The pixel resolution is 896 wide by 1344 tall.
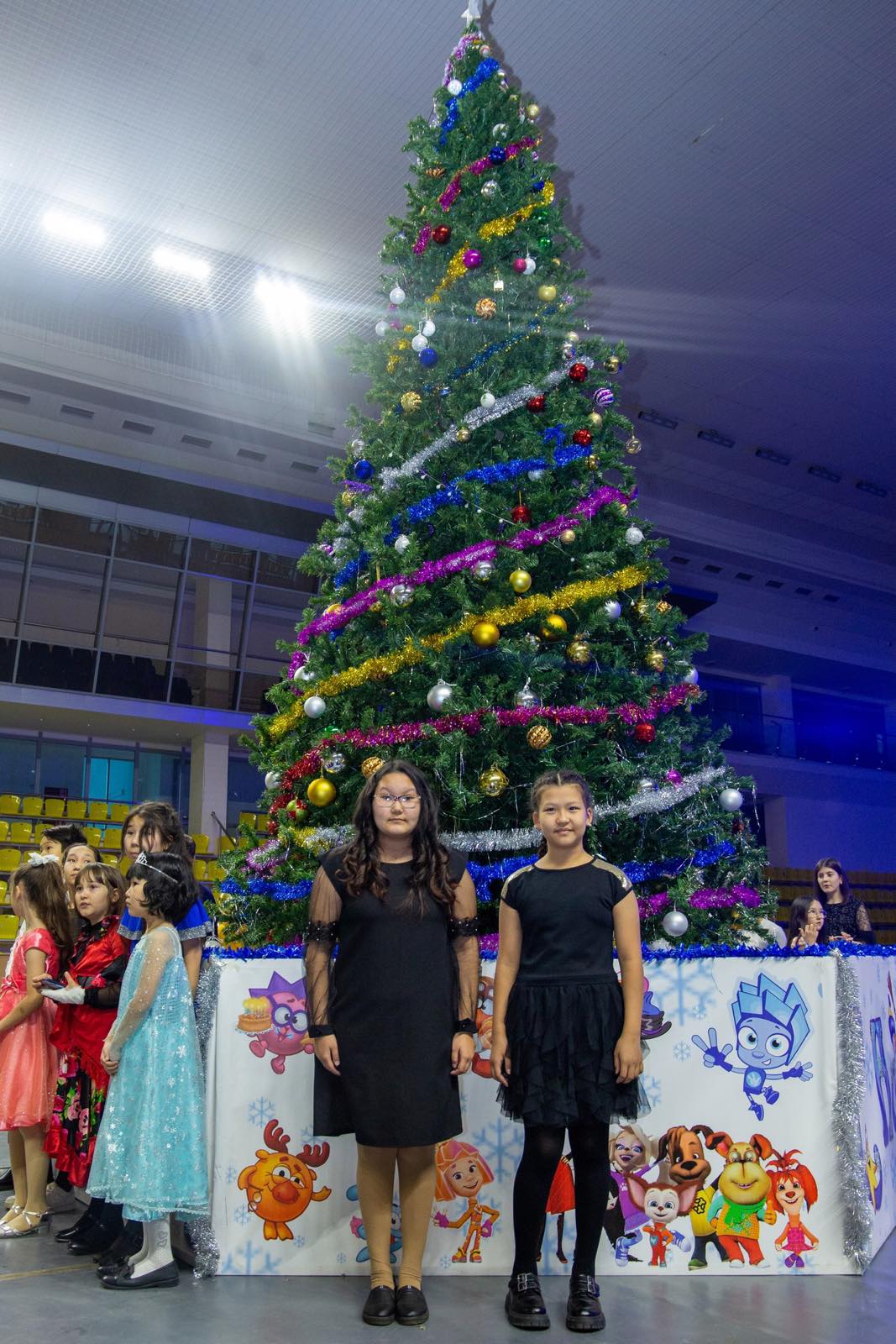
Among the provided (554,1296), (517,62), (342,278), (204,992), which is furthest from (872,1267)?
(342,278)

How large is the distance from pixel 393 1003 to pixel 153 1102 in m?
0.86

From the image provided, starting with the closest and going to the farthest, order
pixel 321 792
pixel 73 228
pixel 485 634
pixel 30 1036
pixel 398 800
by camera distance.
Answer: pixel 398 800, pixel 485 634, pixel 321 792, pixel 30 1036, pixel 73 228

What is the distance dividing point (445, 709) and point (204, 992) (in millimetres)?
1217

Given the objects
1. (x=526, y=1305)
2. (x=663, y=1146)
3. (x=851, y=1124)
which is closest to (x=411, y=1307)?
(x=526, y=1305)

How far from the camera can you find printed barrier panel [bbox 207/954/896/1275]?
3.20 m

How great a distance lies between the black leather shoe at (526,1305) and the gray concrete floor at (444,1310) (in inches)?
1.2

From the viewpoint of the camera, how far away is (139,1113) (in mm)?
3104

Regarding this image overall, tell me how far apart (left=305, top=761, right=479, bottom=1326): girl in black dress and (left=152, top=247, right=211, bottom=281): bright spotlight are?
327 inches

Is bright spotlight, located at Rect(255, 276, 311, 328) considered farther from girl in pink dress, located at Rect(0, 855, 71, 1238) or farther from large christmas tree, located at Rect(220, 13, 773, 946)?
girl in pink dress, located at Rect(0, 855, 71, 1238)

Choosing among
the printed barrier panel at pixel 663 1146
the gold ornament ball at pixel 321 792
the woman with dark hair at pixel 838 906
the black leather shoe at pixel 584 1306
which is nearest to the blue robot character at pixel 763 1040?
the printed barrier panel at pixel 663 1146

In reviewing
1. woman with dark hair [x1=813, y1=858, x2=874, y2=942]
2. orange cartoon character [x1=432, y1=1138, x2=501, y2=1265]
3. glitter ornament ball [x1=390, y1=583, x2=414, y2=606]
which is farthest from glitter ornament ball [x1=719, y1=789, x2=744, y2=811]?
woman with dark hair [x1=813, y1=858, x2=874, y2=942]

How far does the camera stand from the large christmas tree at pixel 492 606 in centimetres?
376

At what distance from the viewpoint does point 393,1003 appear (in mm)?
2820

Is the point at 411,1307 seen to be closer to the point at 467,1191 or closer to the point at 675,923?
the point at 467,1191
